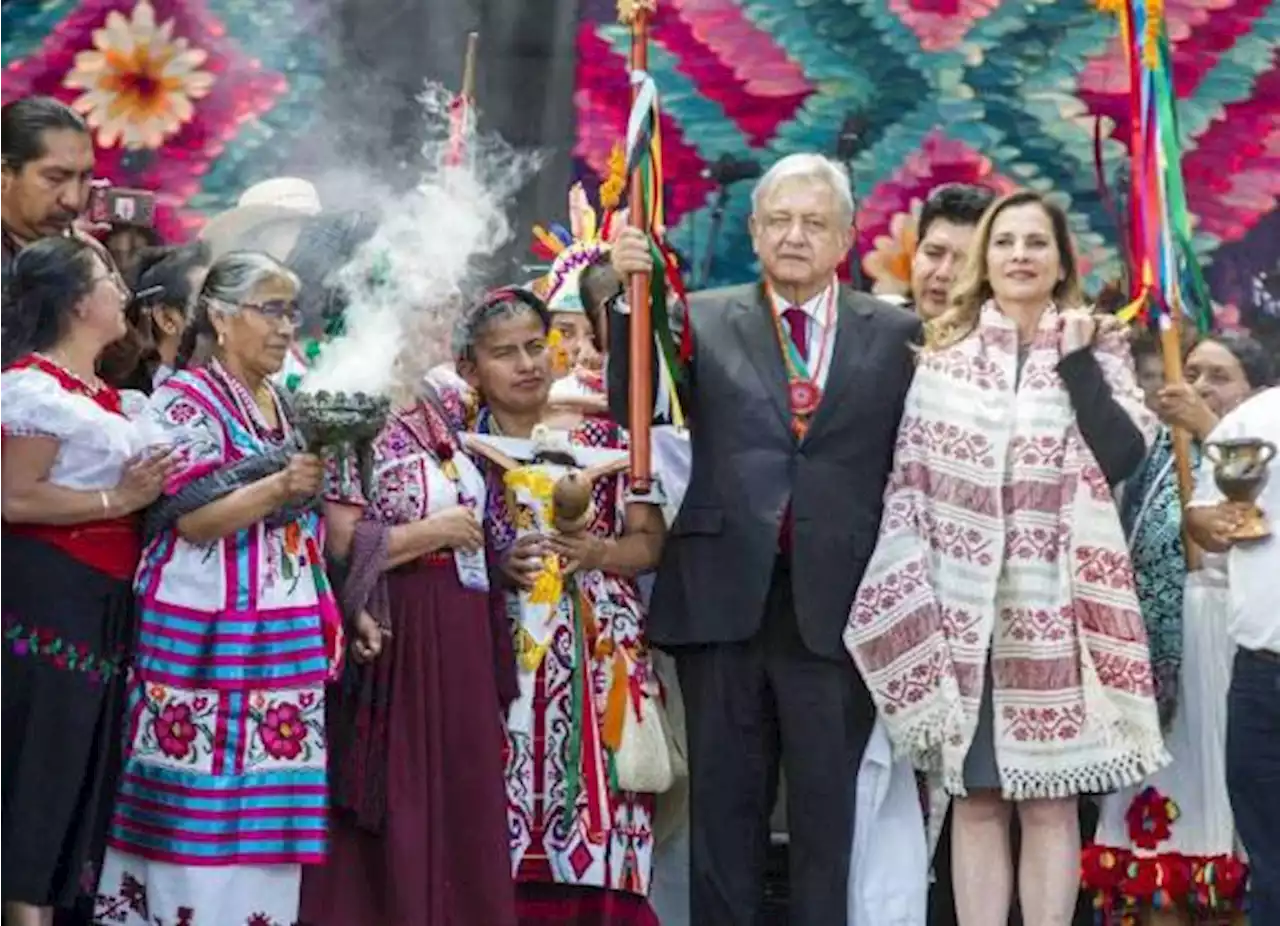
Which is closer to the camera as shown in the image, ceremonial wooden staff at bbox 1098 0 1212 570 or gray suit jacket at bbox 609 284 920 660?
gray suit jacket at bbox 609 284 920 660

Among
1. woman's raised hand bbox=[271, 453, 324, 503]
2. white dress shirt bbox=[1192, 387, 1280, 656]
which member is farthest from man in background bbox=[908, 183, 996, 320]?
woman's raised hand bbox=[271, 453, 324, 503]

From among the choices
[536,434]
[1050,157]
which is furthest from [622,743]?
[1050,157]

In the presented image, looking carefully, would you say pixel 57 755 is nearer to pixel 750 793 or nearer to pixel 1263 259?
pixel 750 793

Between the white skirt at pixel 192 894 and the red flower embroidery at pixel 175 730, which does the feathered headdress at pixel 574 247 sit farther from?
the white skirt at pixel 192 894

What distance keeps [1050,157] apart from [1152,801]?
7.45 feet

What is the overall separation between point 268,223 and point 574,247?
0.93m

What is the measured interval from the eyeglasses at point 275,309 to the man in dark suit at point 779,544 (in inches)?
27.7

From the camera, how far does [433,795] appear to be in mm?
5203

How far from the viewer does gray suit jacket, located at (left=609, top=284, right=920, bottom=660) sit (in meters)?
5.26

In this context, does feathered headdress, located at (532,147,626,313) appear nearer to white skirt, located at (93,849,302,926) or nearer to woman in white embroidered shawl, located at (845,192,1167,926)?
woman in white embroidered shawl, located at (845,192,1167,926)

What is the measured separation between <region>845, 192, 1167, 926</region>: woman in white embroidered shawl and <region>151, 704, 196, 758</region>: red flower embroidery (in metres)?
1.38

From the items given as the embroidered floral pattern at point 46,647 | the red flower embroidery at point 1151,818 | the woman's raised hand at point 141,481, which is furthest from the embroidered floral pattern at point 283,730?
the red flower embroidery at point 1151,818

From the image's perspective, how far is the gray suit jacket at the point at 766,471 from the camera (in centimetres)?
526

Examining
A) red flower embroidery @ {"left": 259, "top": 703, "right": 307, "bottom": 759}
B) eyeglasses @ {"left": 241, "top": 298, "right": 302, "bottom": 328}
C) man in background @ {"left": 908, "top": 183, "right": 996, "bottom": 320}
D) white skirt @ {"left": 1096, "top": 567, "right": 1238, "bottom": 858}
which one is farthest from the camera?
man in background @ {"left": 908, "top": 183, "right": 996, "bottom": 320}
